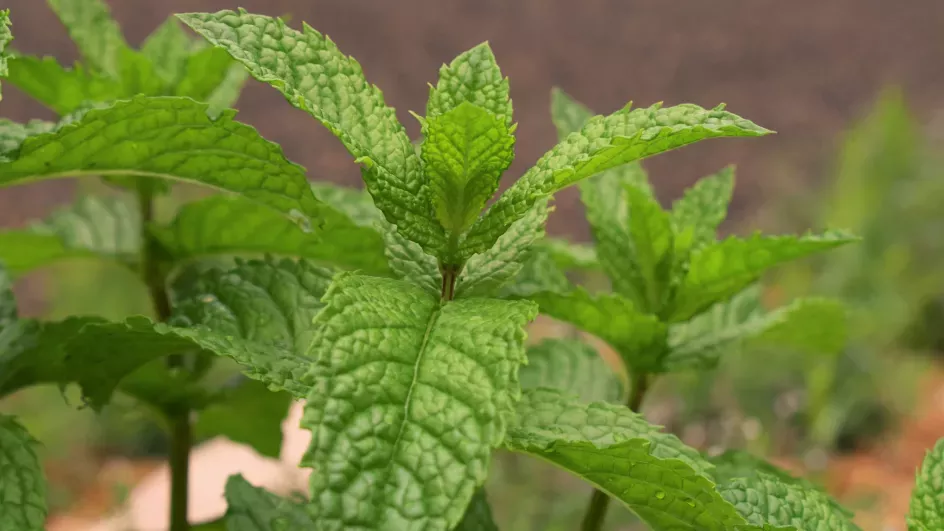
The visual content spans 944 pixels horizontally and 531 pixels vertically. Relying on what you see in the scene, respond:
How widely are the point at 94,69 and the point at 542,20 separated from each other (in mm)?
5282

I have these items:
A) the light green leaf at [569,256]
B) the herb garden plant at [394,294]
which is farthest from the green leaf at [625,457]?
the light green leaf at [569,256]

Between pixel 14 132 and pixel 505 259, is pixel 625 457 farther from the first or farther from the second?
pixel 14 132

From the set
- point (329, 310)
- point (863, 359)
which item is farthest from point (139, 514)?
point (863, 359)

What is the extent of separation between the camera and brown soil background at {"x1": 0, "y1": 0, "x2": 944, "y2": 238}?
17.0 ft

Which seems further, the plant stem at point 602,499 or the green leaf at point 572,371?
the green leaf at point 572,371

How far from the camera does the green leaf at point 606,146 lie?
633 mm

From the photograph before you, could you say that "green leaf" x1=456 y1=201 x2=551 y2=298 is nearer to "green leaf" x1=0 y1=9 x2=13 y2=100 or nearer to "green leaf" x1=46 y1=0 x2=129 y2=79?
"green leaf" x1=0 y1=9 x2=13 y2=100

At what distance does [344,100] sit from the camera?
2.37 feet

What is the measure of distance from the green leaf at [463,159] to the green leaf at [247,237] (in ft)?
0.42

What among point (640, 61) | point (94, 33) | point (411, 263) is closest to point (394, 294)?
point (411, 263)

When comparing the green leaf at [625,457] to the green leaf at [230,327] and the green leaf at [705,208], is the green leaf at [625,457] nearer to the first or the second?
the green leaf at [230,327]

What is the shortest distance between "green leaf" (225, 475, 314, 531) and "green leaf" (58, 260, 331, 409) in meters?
0.15

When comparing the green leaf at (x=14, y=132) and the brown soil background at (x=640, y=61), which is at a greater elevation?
the brown soil background at (x=640, y=61)

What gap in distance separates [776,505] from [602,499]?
0.20 m
